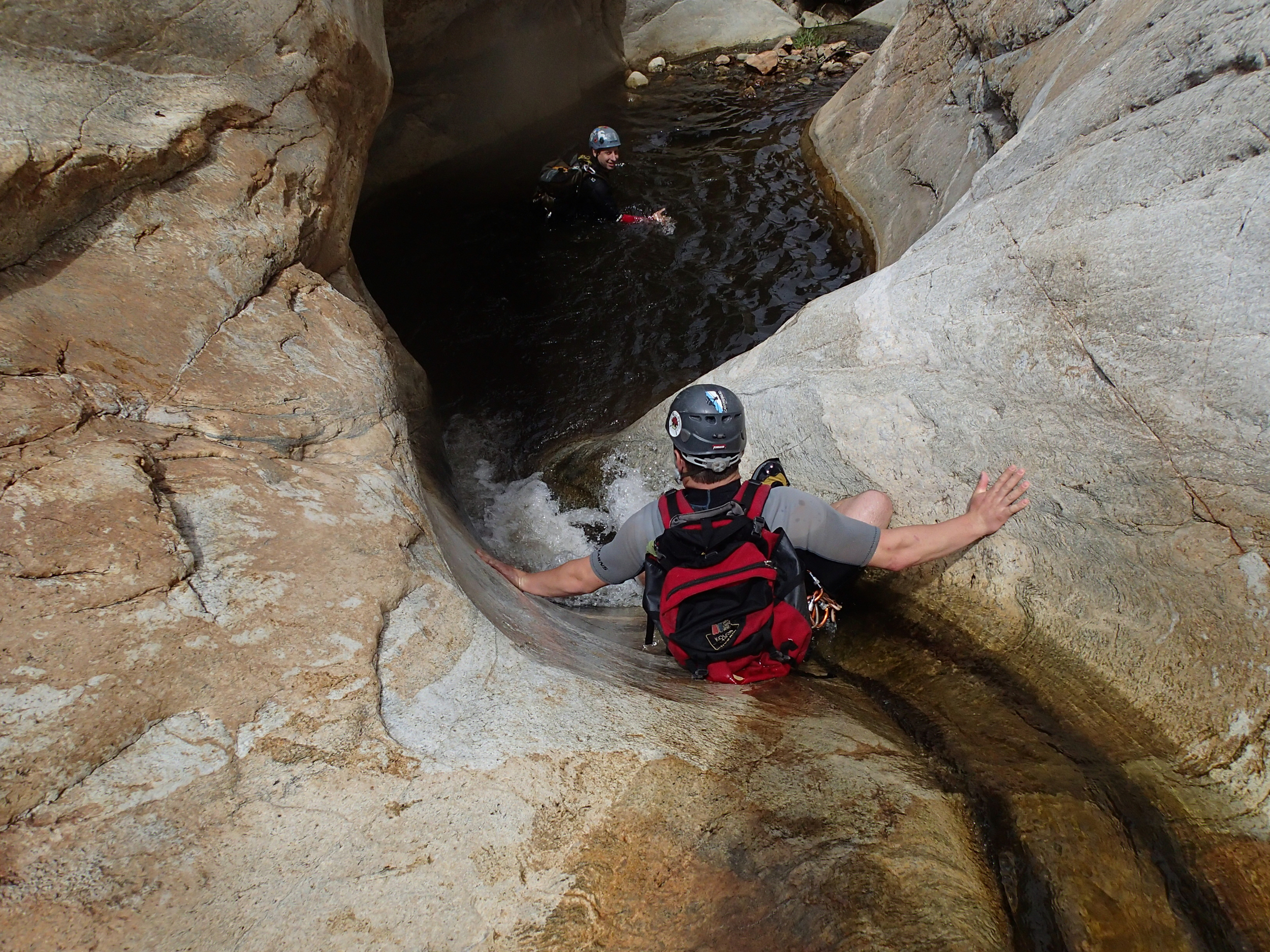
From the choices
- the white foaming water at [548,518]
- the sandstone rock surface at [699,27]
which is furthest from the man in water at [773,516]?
the sandstone rock surface at [699,27]

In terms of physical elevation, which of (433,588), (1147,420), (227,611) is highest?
(1147,420)

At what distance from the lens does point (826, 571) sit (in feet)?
12.1

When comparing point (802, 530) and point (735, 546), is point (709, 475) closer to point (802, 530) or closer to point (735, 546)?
point (735, 546)

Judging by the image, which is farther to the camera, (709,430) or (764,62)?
(764,62)

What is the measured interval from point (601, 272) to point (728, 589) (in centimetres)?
568

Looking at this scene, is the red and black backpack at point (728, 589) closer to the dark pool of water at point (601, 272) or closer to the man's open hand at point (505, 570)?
the man's open hand at point (505, 570)

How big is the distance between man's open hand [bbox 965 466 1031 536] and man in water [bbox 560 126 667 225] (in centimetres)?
624

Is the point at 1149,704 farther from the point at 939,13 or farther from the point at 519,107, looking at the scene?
the point at 519,107

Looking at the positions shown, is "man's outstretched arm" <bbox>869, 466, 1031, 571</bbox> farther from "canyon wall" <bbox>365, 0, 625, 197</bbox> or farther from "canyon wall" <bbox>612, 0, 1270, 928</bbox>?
"canyon wall" <bbox>365, 0, 625, 197</bbox>

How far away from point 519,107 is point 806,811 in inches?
469

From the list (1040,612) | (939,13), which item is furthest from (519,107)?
(1040,612)

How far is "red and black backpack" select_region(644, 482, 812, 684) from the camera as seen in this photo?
9.68ft

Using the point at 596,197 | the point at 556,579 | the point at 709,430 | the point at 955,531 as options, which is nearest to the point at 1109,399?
the point at 955,531

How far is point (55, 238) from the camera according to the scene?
3176 mm
